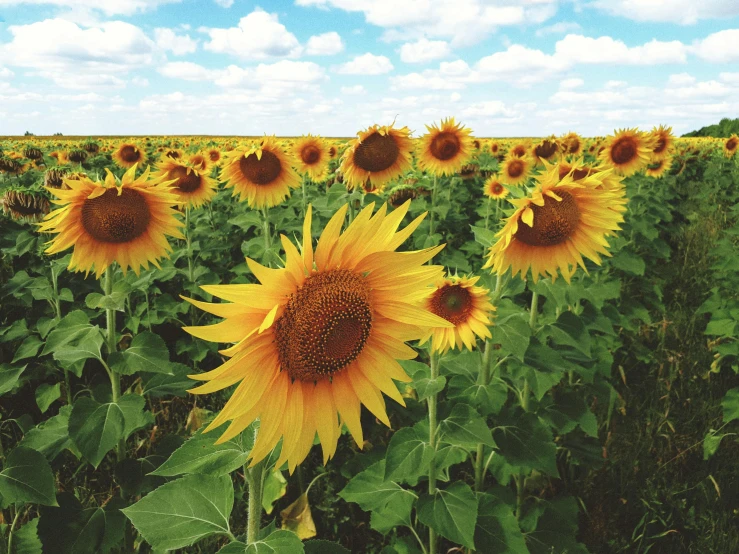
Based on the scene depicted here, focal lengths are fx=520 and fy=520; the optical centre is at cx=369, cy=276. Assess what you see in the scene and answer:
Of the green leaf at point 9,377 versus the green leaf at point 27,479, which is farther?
the green leaf at point 9,377

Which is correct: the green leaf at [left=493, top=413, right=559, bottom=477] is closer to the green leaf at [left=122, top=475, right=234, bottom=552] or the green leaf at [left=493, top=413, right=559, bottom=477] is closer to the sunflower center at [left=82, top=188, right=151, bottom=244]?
the green leaf at [left=122, top=475, right=234, bottom=552]

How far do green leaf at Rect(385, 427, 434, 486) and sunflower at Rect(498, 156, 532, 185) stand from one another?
260 inches

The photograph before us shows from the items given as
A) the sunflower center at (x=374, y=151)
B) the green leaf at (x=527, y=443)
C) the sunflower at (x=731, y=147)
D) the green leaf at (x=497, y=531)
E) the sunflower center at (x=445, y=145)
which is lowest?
the green leaf at (x=497, y=531)

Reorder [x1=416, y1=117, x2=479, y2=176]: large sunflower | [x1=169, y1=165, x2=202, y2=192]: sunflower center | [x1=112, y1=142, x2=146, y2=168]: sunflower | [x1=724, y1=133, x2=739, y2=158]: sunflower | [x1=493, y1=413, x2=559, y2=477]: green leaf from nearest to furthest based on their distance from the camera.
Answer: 1. [x1=493, y1=413, x2=559, y2=477]: green leaf
2. [x1=169, y1=165, x2=202, y2=192]: sunflower center
3. [x1=416, y1=117, x2=479, y2=176]: large sunflower
4. [x1=112, y1=142, x2=146, y2=168]: sunflower
5. [x1=724, y1=133, x2=739, y2=158]: sunflower

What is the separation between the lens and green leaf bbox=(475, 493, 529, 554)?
218cm

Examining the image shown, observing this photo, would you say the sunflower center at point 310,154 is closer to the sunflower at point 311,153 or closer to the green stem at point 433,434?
the sunflower at point 311,153

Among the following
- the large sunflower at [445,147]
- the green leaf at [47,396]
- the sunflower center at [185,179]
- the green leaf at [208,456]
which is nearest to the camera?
the green leaf at [208,456]

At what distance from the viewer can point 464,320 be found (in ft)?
8.52

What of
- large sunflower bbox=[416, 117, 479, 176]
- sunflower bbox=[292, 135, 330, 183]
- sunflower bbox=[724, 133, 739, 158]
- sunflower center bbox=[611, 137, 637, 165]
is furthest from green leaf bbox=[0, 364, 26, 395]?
sunflower bbox=[724, 133, 739, 158]

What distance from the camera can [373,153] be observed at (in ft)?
16.7

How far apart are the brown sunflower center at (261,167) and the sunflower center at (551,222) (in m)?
3.04

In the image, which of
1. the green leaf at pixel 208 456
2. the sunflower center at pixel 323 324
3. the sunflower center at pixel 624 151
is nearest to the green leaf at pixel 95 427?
the green leaf at pixel 208 456

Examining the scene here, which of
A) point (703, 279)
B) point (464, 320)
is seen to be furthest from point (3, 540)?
point (703, 279)

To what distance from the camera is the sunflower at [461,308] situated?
8.27ft
